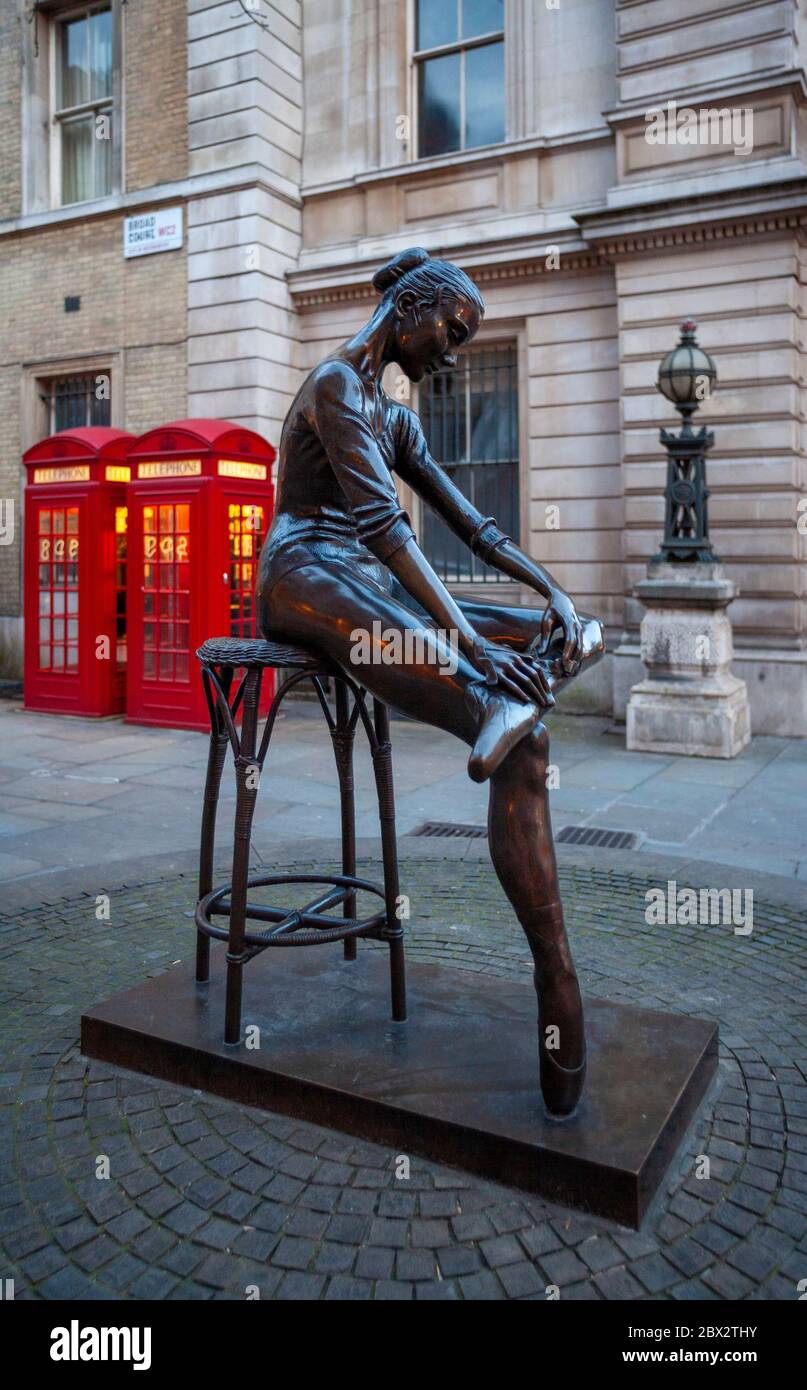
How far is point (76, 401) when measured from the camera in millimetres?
14422

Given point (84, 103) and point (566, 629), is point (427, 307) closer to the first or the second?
point (566, 629)

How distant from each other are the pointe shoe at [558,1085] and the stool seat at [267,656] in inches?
47.7

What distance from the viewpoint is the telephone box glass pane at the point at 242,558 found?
1038 centimetres

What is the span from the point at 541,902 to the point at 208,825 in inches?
51.1

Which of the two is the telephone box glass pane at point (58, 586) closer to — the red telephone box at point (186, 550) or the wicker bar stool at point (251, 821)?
the red telephone box at point (186, 550)

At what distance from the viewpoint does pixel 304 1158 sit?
2.64 m

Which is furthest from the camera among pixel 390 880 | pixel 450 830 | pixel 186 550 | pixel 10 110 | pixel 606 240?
pixel 10 110

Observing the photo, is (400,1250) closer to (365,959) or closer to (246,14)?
(365,959)

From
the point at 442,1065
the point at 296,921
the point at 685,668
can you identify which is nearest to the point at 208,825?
the point at 296,921

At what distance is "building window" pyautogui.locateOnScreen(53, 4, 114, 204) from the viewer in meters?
14.1

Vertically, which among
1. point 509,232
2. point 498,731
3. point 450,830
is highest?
point 509,232

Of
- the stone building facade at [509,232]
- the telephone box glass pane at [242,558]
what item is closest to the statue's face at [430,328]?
the telephone box glass pane at [242,558]
